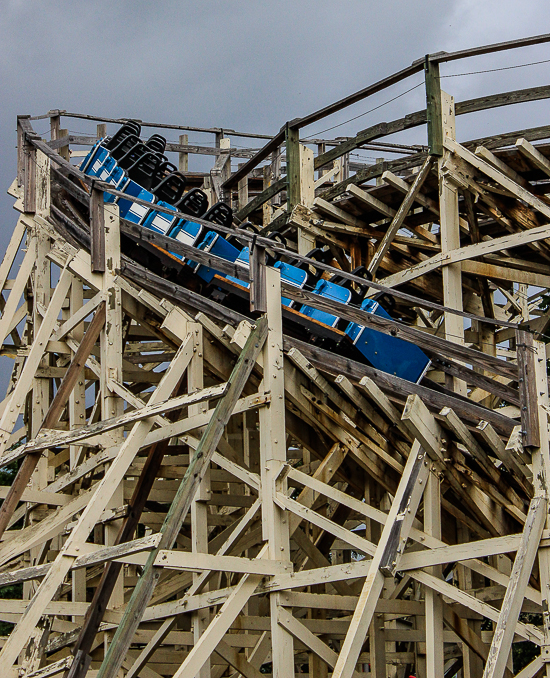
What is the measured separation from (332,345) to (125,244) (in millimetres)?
2845

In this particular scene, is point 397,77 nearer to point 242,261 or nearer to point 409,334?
point 242,261

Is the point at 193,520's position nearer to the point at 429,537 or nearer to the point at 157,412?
the point at 157,412

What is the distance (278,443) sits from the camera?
813 centimetres

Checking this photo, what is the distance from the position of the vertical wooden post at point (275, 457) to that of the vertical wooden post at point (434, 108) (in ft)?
9.83

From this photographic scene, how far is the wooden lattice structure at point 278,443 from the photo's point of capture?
7336mm

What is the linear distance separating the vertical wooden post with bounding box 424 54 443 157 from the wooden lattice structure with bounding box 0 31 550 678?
0.07 ft

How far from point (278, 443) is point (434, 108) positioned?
4305mm

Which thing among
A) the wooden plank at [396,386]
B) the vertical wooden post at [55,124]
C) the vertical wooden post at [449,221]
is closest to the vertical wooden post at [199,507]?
the wooden plank at [396,386]

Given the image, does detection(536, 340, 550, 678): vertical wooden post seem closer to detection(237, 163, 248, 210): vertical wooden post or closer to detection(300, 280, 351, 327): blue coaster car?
detection(300, 280, 351, 327): blue coaster car

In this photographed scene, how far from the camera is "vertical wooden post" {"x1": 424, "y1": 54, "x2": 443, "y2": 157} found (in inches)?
413

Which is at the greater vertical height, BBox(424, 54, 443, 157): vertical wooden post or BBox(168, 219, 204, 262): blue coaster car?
BBox(424, 54, 443, 157): vertical wooden post

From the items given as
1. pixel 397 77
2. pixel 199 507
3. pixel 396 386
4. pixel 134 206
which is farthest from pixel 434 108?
pixel 199 507

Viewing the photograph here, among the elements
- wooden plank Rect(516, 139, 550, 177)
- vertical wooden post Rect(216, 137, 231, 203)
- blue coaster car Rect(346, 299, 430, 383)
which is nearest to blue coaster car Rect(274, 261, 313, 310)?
blue coaster car Rect(346, 299, 430, 383)

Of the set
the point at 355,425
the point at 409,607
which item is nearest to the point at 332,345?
the point at 355,425
